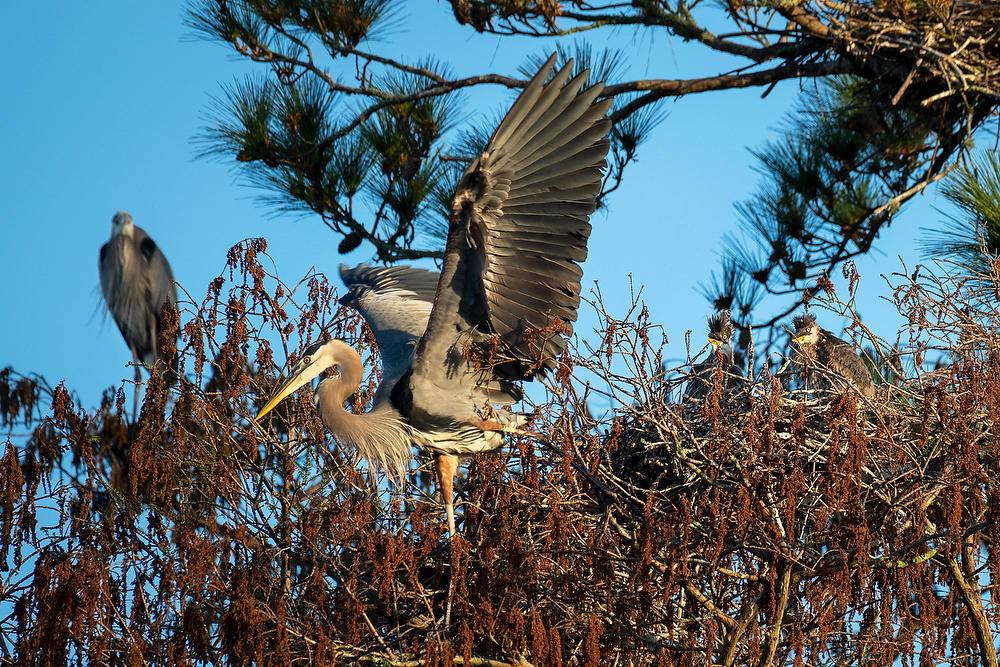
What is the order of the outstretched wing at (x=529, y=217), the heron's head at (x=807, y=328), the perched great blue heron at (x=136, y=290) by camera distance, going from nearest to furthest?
the outstretched wing at (x=529, y=217)
the heron's head at (x=807, y=328)
the perched great blue heron at (x=136, y=290)

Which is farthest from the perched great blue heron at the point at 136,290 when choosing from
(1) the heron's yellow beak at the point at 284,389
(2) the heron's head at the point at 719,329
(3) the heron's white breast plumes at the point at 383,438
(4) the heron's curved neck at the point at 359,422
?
(2) the heron's head at the point at 719,329

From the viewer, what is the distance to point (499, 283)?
496 cm

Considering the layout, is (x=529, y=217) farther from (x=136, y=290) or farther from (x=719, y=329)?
(x=136, y=290)

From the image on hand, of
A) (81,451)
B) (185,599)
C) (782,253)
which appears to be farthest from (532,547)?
(782,253)

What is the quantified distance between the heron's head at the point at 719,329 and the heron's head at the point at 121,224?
13.6ft

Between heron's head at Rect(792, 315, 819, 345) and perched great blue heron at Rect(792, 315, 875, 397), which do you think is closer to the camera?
perched great blue heron at Rect(792, 315, 875, 397)

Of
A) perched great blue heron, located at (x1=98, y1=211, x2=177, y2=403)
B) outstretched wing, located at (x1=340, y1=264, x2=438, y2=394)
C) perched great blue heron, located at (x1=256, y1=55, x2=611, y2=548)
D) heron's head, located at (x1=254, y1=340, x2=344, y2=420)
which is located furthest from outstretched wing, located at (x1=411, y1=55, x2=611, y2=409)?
perched great blue heron, located at (x1=98, y1=211, x2=177, y2=403)

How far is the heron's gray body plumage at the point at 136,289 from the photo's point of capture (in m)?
8.12

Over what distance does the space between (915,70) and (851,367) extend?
4.90ft

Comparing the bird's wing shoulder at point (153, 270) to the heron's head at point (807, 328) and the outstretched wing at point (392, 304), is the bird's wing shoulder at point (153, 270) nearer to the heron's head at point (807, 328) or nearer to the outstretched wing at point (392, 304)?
the outstretched wing at point (392, 304)

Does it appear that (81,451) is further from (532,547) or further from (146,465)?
(532,547)

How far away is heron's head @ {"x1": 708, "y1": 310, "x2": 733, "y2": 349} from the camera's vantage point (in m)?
6.23

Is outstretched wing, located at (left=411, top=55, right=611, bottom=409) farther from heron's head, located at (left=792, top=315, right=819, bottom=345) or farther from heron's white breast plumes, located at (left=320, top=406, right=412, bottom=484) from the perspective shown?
heron's head, located at (left=792, top=315, right=819, bottom=345)

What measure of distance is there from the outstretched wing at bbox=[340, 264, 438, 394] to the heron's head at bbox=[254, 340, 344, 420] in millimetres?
458
